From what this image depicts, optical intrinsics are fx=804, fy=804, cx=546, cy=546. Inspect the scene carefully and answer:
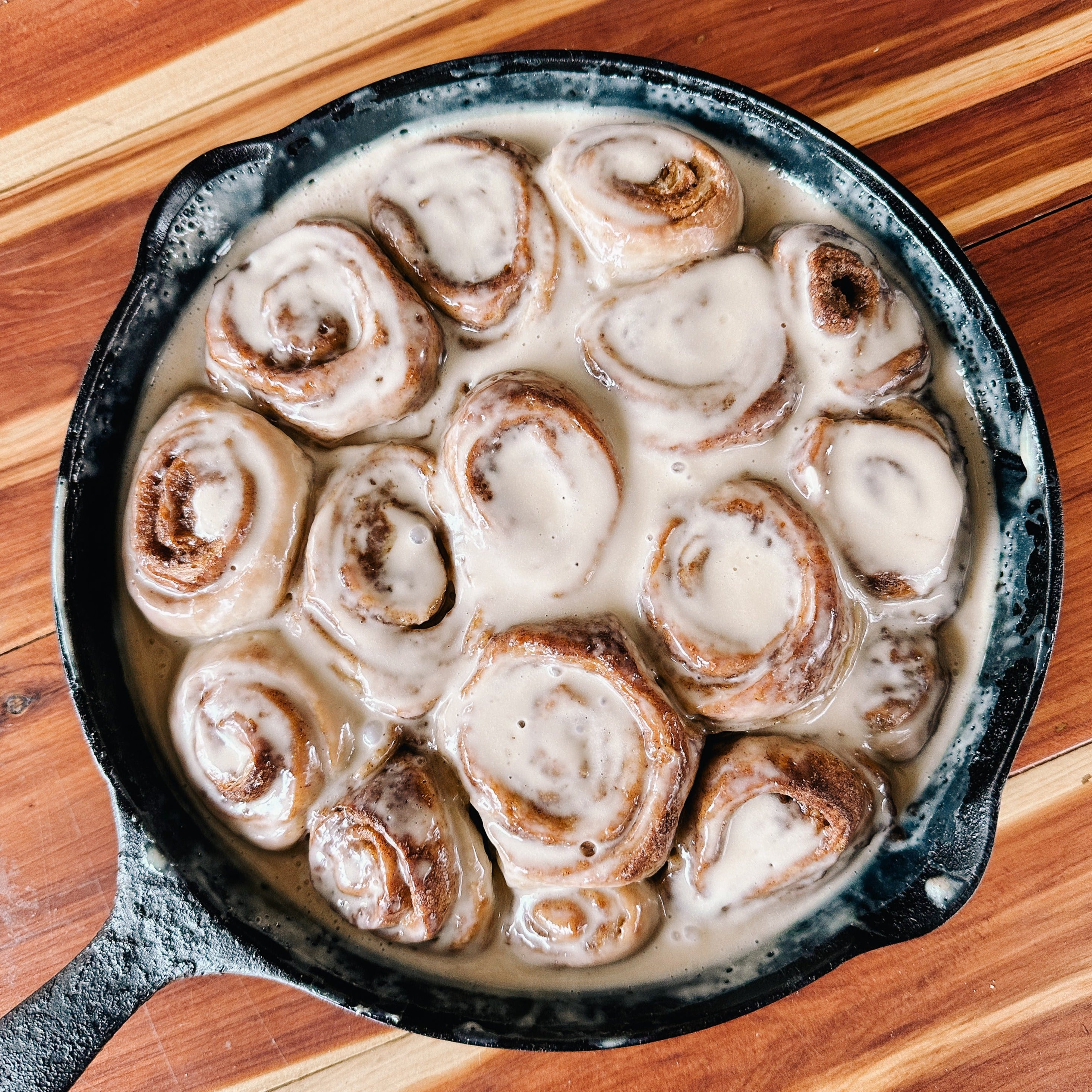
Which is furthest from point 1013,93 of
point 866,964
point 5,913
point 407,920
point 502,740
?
point 5,913

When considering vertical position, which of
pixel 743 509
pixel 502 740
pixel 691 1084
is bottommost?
pixel 691 1084

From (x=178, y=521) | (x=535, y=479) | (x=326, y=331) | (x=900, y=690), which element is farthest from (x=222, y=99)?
(x=900, y=690)

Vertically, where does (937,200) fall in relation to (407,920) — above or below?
above

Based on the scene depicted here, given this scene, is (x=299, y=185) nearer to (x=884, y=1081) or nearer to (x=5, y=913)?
(x=5, y=913)

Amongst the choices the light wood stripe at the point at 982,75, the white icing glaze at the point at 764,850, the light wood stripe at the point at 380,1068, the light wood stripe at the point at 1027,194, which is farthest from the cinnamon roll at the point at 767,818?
the light wood stripe at the point at 982,75

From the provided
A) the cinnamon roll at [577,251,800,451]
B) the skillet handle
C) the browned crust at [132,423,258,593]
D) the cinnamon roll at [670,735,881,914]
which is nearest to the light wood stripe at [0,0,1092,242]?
the cinnamon roll at [577,251,800,451]

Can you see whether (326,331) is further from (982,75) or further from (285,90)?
(982,75)
